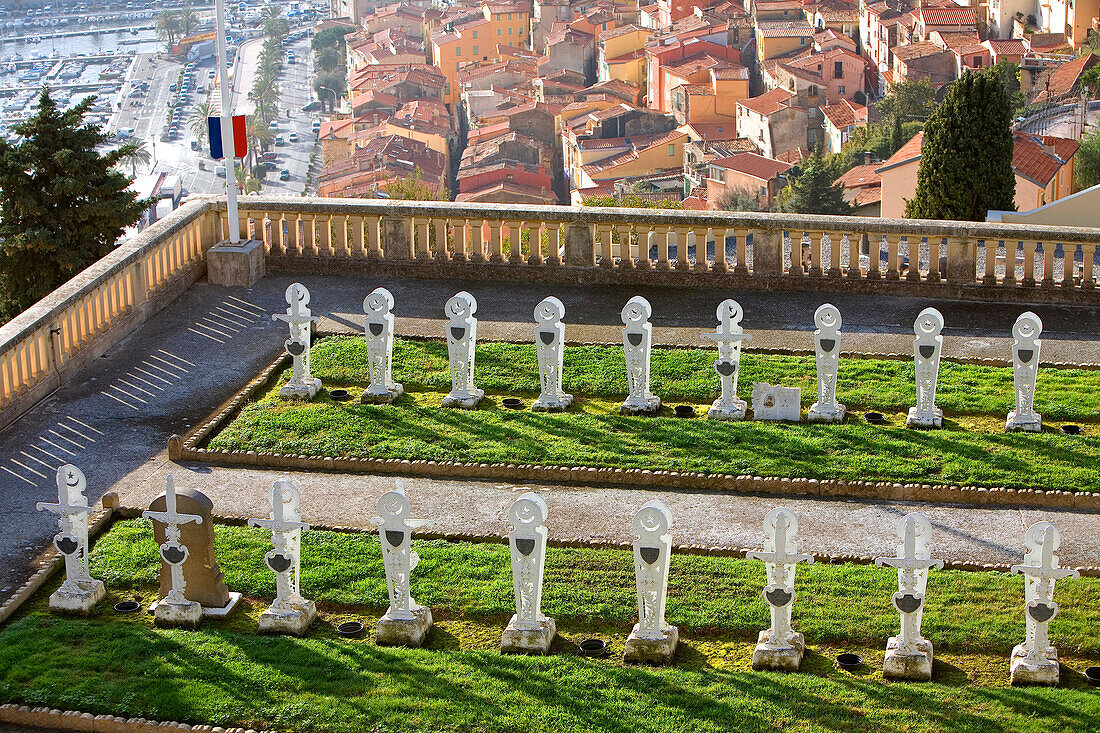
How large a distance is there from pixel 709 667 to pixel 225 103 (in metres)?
10.7

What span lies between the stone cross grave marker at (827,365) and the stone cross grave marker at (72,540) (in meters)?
6.38

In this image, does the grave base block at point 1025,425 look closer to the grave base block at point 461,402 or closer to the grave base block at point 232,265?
the grave base block at point 461,402

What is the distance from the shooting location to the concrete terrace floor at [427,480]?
37.3ft

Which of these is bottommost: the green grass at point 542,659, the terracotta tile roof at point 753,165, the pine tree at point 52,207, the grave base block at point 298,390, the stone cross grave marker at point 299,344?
the terracotta tile roof at point 753,165

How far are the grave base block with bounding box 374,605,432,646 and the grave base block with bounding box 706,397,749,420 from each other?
4.38 meters

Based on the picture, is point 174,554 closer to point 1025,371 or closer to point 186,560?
point 186,560

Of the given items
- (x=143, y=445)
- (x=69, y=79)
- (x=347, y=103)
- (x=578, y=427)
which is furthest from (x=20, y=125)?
(x=69, y=79)

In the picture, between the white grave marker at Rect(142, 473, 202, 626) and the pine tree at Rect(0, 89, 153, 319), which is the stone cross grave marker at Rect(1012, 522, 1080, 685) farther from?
the pine tree at Rect(0, 89, 153, 319)

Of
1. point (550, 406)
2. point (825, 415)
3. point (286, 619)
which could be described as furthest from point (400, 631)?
point (825, 415)

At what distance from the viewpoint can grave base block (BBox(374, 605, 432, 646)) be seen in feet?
32.5

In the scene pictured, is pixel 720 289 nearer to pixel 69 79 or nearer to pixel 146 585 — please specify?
pixel 146 585

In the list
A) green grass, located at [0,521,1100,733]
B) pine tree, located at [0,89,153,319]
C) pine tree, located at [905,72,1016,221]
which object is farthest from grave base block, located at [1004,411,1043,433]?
pine tree, located at [0,89,153,319]

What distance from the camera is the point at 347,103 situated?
16588 centimetres

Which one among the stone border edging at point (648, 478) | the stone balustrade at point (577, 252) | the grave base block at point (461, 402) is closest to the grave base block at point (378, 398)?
the grave base block at point (461, 402)
